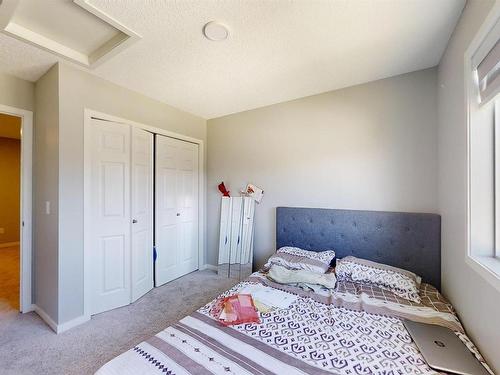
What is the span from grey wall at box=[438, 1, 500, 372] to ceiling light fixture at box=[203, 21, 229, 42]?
4.83ft

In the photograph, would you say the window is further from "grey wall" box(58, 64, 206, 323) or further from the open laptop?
"grey wall" box(58, 64, 206, 323)

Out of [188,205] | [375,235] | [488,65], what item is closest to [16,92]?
[188,205]

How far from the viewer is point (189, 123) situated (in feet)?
11.2

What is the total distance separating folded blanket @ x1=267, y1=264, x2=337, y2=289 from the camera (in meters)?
1.92

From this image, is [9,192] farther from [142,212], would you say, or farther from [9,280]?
[142,212]

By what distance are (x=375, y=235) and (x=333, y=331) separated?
1.25 m

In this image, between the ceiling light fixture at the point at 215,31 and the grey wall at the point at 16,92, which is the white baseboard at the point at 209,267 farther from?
the ceiling light fixture at the point at 215,31

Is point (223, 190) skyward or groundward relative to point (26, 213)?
skyward

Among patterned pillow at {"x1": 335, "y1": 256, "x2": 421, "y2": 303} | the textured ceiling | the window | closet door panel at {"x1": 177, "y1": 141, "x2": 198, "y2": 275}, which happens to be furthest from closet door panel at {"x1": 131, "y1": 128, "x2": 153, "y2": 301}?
the window

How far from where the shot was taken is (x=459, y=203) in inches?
60.1

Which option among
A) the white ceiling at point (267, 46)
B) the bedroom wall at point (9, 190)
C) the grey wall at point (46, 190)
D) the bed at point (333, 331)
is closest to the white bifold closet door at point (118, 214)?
the grey wall at point (46, 190)

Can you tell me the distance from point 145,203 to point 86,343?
4.64 ft

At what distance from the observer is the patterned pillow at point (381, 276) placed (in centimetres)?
178

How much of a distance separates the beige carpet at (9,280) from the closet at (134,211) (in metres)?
1.09
